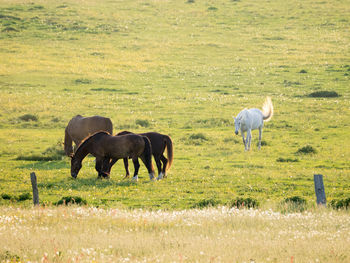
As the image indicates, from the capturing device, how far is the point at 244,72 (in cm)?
5409

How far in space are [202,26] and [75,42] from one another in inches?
829

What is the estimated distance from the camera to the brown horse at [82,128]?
868 inches

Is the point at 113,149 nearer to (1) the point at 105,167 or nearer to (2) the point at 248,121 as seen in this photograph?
(1) the point at 105,167

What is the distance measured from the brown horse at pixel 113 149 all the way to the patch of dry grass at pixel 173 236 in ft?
16.5

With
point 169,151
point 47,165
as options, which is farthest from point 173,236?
point 47,165

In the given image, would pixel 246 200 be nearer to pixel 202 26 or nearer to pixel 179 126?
pixel 179 126

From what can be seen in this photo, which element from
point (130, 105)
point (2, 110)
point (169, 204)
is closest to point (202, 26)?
point (130, 105)

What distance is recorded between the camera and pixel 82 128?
868 inches

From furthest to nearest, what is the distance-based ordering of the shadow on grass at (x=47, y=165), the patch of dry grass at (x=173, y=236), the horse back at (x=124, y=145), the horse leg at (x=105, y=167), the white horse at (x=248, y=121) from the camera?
the white horse at (x=248, y=121) → the shadow on grass at (x=47, y=165) → the horse leg at (x=105, y=167) → the horse back at (x=124, y=145) → the patch of dry grass at (x=173, y=236)

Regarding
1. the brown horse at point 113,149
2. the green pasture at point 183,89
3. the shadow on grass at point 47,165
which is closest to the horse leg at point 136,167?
the brown horse at point 113,149

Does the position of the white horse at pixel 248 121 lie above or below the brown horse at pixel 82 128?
below

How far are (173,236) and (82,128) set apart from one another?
12.3 m

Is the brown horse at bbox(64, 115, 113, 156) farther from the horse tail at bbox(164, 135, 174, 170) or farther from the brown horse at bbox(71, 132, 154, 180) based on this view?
the horse tail at bbox(164, 135, 174, 170)

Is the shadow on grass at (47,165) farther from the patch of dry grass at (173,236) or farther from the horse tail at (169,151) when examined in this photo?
the patch of dry grass at (173,236)
